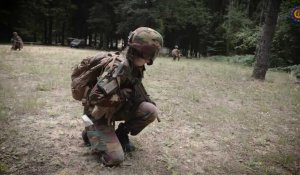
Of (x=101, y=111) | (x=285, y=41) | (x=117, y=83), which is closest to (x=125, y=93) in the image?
(x=117, y=83)

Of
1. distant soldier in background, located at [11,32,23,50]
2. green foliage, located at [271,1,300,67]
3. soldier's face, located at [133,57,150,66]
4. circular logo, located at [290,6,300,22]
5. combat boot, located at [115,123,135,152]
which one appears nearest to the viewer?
soldier's face, located at [133,57,150,66]

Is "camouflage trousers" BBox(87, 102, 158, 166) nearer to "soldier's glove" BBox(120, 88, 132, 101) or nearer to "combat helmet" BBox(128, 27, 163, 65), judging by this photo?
"soldier's glove" BBox(120, 88, 132, 101)

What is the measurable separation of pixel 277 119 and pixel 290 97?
309 cm

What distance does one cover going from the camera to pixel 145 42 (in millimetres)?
3248

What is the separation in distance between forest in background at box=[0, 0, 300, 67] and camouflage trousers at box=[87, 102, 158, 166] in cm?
1886

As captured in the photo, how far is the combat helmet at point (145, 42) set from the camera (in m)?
3.25

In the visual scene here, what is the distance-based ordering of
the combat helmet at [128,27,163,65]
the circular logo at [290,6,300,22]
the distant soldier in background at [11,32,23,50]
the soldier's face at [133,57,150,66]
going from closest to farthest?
the combat helmet at [128,27,163,65] < the soldier's face at [133,57,150,66] < the circular logo at [290,6,300,22] < the distant soldier in background at [11,32,23,50]

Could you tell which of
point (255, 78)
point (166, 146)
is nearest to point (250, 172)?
point (166, 146)

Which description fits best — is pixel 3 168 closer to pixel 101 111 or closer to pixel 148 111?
pixel 101 111

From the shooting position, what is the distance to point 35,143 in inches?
154

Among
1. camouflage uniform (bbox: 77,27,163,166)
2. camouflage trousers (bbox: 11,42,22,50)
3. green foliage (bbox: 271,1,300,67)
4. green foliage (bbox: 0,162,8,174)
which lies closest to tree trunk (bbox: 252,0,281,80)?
green foliage (bbox: 271,1,300,67)

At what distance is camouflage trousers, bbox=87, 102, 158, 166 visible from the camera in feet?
11.1

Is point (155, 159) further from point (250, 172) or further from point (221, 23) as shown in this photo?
point (221, 23)

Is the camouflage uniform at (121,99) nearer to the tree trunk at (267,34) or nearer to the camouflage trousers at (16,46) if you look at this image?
the tree trunk at (267,34)
